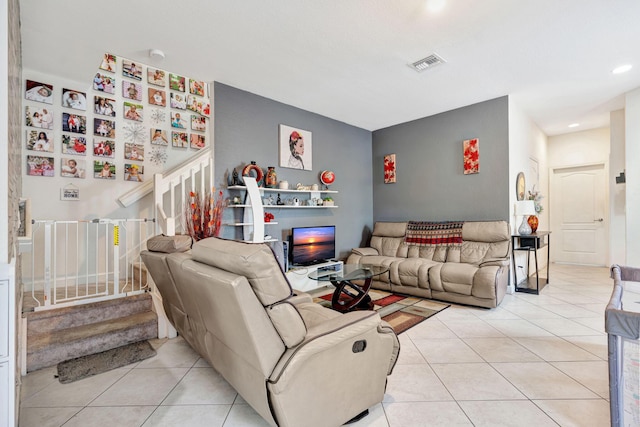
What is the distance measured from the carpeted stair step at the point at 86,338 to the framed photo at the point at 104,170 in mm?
1760

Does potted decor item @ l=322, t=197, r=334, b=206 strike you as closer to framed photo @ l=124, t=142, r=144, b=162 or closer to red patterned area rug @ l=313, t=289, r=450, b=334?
red patterned area rug @ l=313, t=289, r=450, b=334

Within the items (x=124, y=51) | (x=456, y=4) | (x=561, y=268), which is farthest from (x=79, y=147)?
(x=561, y=268)

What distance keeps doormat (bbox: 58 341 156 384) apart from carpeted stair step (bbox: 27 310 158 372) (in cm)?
5

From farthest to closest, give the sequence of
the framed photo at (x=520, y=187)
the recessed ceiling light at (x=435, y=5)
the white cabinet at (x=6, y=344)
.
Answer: the framed photo at (x=520, y=187) < the recessed ceiling light at (x=435, y=5) < the white cabinet at (x=6, y=344)

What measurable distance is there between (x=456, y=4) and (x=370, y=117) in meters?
2.79

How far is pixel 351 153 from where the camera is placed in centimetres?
546

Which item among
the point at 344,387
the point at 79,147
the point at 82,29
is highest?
the point at 82,29

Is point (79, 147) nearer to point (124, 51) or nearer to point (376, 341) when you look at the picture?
point (124, 51)

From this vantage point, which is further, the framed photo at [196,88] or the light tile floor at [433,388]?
the framed photo at [196,88]

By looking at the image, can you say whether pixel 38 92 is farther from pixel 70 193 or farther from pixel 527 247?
pixel 527 247

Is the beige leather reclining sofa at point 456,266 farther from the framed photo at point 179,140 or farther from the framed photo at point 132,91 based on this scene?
the framed photo at point 132,91

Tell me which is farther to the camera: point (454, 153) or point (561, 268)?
point (561, 268)

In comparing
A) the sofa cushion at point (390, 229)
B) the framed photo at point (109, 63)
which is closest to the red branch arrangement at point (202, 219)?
the framed photo at point (109, 63)

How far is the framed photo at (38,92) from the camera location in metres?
3.08
